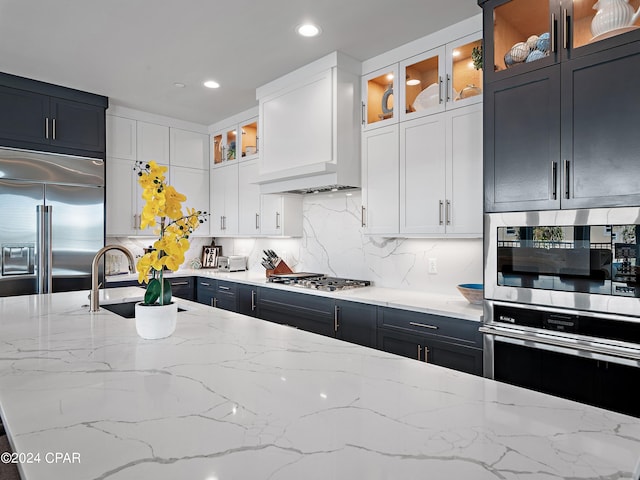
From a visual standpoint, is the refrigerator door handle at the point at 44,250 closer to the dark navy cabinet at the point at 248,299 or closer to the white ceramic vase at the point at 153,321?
the dark navy cabinet at the point at 248,299

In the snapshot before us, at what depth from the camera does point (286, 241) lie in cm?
431

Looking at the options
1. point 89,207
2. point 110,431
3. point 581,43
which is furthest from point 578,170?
point 89,207

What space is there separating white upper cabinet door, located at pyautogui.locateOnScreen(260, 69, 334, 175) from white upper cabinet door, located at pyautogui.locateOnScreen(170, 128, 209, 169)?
1.54 metres

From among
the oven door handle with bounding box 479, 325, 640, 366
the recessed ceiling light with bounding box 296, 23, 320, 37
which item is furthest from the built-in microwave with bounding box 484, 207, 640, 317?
the recessed ceiling light with bounding box 296, 23, 320, 37

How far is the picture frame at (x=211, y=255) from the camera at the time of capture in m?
5.12

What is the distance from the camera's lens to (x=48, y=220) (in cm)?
353

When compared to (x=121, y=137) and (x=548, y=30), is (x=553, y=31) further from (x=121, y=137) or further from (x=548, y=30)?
(x=121, y=137)

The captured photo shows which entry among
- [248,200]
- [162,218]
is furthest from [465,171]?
[248,200]

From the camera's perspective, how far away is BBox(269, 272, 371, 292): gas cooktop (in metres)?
3.13

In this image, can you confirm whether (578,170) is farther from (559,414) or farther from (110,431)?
(110,431)

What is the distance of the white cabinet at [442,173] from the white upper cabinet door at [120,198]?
2972mm

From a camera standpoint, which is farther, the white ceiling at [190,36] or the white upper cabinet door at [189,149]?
the white upper cabinet door at [189,149]

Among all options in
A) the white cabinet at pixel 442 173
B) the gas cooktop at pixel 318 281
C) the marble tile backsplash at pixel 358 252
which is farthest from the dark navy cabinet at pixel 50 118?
the white cabinet at pixel 442 173

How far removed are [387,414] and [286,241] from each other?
3513 millimetres
